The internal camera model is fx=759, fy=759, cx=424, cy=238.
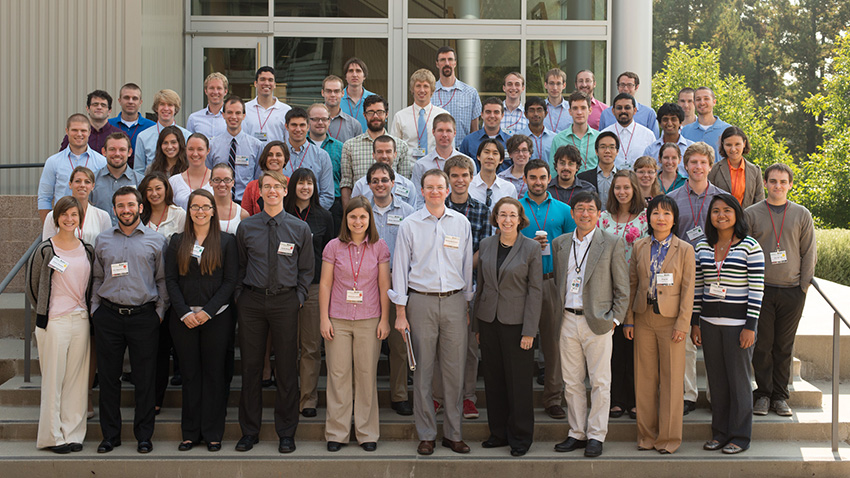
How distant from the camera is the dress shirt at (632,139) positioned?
7637 mm

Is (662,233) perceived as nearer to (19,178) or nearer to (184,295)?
(184,295)

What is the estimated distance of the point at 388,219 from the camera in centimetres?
625

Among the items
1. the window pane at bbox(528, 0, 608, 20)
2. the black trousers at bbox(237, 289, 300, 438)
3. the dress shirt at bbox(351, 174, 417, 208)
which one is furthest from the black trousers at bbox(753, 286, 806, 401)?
the window pane at bbox(528, 0, 608, 20)

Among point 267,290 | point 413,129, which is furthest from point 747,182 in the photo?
point 267,290

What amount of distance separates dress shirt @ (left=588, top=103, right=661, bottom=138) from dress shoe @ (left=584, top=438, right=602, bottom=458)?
12.6ft

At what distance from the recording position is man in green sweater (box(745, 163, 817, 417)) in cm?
611

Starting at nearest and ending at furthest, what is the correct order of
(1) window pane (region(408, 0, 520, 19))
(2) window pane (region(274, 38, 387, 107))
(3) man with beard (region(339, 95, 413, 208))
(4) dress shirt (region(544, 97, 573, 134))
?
(3) man with beard (region(339, 95, 413, 208)) < (4) dress shirt (region(544, 97, 573, 134)) < (2) window pane (region(274, 38, 387, 107)) < (1) window pane (region(408, 0, 520, 19))

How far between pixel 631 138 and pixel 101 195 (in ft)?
16.7

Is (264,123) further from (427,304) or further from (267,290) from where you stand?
(427,304)

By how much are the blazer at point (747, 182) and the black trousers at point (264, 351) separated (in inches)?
152

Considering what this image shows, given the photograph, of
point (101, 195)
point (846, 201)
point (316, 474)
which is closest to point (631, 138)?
point (316, 474)

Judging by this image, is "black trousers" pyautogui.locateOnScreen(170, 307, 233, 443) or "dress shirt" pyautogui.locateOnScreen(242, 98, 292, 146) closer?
"black trousers" pyautogui.locateOnScreen(170, 307, 233, 443)

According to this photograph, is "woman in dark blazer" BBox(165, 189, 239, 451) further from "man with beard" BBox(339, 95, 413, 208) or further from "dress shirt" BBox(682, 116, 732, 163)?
"dress shirt" BBox(682, 116, 732, 163)

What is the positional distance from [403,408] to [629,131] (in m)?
3.69
